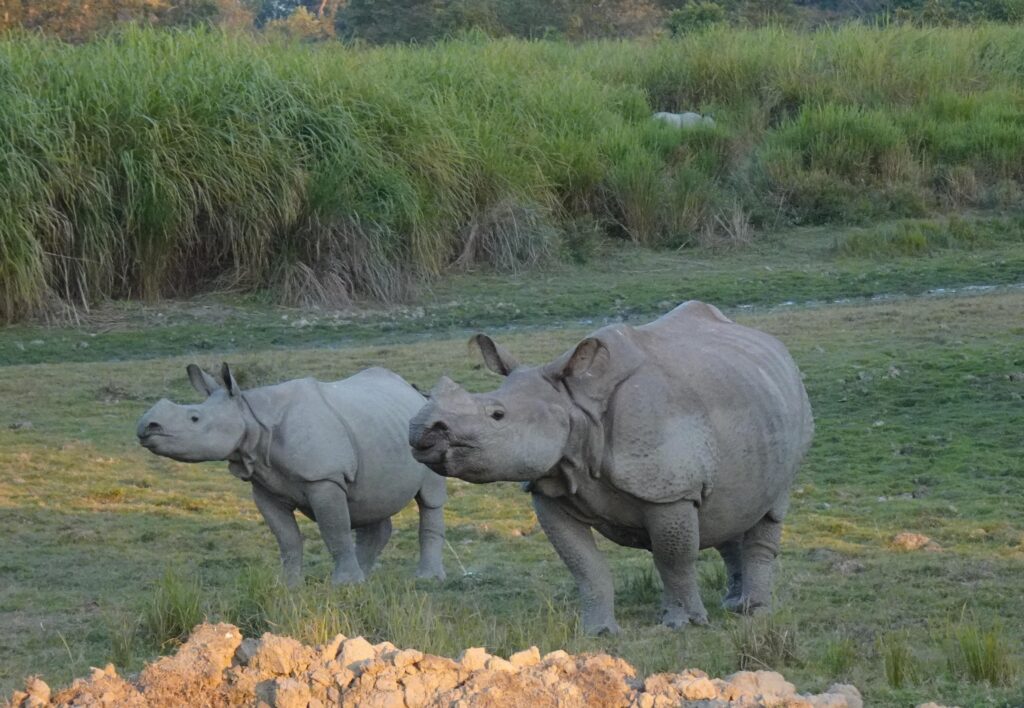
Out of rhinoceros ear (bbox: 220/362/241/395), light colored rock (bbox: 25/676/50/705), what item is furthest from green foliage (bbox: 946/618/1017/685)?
rhinoceros ear (bbox: 220/362/241/395)

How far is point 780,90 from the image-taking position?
21.6m

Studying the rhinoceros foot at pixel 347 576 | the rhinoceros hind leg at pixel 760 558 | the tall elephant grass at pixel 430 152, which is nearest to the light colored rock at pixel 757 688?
the rhinoceros hind leg at pixel 760 558

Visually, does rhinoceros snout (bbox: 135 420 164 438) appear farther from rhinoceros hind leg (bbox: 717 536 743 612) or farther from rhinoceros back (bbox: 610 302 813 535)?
rhinoceros hind leg (bbox: 717 536 743 612)

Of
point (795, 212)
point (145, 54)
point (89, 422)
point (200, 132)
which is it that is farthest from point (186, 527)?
point (795, 212)

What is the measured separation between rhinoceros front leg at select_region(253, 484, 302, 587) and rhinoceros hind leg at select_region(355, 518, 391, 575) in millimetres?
628

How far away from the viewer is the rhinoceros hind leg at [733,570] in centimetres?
661

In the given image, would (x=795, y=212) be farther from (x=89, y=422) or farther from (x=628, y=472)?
(x=628, y=472)

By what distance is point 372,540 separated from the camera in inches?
309

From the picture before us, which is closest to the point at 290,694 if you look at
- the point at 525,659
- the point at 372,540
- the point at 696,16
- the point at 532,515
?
the point at 525,659

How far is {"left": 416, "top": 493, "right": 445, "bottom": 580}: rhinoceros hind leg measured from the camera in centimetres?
765

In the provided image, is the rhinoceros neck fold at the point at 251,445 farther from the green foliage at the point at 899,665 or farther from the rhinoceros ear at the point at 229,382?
the green foliage at the point at 899,665

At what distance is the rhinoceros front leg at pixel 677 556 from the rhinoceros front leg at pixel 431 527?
168cm

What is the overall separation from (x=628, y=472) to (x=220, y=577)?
8.07ft

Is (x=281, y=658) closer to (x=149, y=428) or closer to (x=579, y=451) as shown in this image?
(x=579, y=451)
